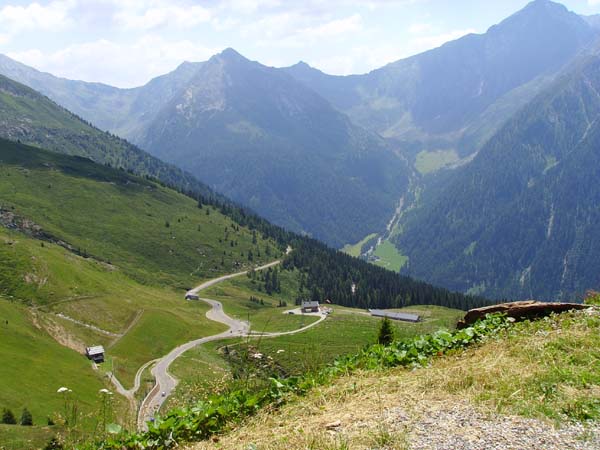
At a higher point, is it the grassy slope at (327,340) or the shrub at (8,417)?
the shrub at (8,417)

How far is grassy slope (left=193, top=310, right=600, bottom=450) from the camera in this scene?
31.4 ft

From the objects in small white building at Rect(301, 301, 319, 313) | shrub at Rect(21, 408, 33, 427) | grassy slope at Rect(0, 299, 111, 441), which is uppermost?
shrub at Rect(21, 408, 33, 427)

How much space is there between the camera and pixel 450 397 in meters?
11.0

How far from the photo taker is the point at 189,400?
1437 cm

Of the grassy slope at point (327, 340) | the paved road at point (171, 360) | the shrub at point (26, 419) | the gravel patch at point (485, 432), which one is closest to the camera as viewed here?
the gravel patch at point (485, 432)

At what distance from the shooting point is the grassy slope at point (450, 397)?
9562 millimetres

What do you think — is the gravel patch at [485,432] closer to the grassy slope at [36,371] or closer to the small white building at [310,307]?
the grassy slope at [36,371]

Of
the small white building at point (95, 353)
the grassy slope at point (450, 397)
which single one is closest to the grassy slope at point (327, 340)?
the small white building at point (95, 353)

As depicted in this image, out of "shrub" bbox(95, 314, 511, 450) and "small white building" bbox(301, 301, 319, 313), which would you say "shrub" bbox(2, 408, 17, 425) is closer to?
"shrub" bbox(95, 314, 511, 450)

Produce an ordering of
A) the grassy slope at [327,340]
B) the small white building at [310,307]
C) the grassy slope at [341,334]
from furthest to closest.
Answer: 1. the small white building at [310,307]
2. the grassy slope at [341,334]
3. the grassy slope at [327,340]

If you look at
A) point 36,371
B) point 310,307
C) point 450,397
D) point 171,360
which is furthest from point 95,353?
point 450,397

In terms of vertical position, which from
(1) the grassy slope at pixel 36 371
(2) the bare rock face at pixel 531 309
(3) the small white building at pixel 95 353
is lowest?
(3) the small white building at pixel 95 353

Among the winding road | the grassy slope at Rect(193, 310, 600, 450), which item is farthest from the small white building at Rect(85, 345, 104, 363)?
the grassy slope at Rect(193, 310, 600, 450)

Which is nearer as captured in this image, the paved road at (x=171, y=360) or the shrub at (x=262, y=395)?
the shrub at (x=262, y=395)
